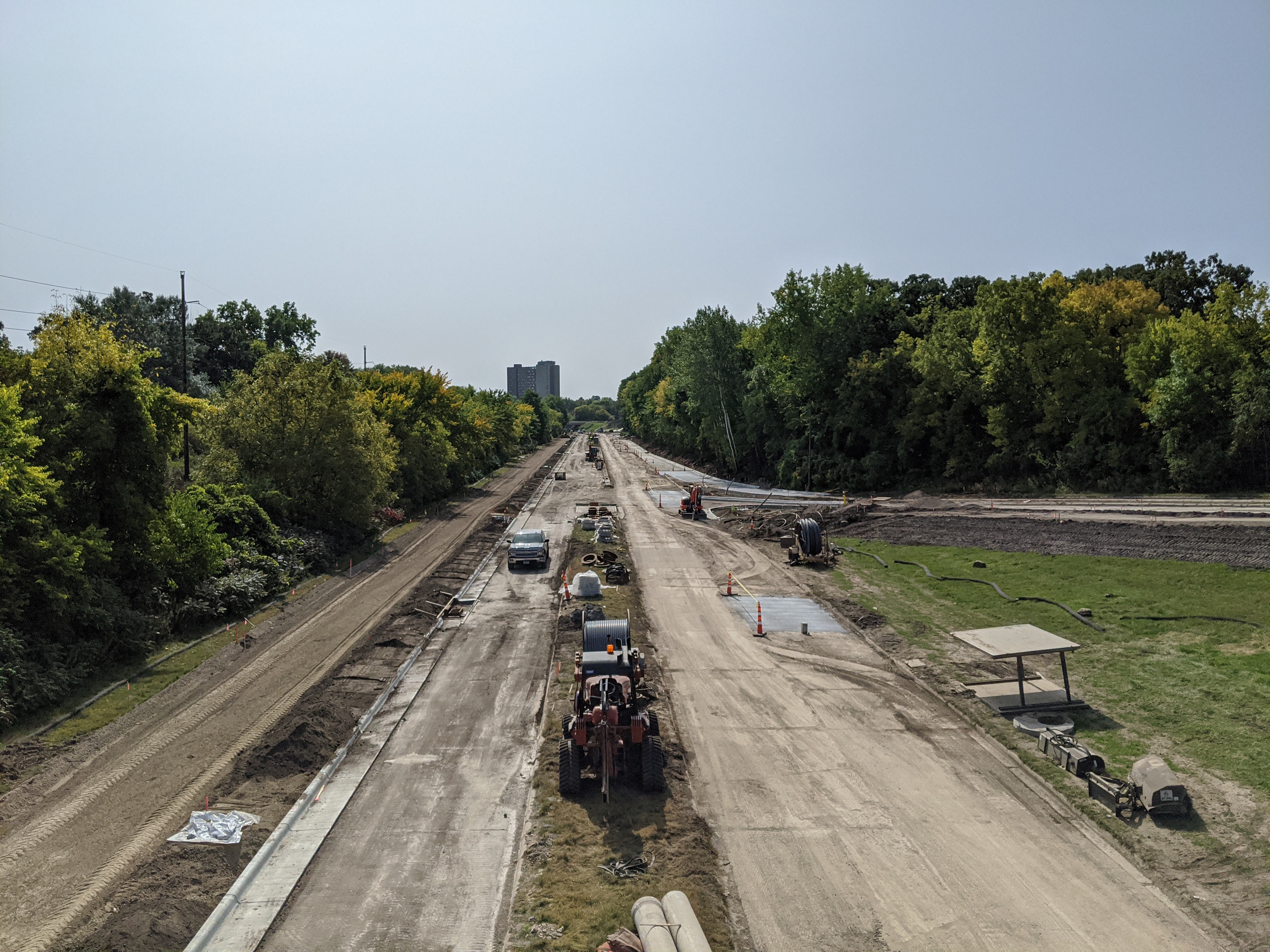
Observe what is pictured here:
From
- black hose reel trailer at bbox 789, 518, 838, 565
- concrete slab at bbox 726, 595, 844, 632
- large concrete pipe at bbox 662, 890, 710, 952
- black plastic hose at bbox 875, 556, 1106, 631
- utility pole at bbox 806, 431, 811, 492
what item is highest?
utility pole at bbox 806, 431, 811, 492

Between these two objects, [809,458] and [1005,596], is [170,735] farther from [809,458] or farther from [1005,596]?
[809,458]

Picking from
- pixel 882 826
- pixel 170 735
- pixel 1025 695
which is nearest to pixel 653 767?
pixel 882 826

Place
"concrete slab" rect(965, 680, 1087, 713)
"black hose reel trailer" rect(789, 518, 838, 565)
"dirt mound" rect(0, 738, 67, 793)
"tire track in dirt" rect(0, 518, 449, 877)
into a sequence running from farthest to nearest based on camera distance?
1. "black hose reel trailer" rect(789, 518, 838, 565)
2. "concrete slab" rect(965, 680, 1087, 713)
3. "dirt mound" rect(0, 738, 67, 793)
4. "tire track in dirt" rect(0, 518, 449, 877)

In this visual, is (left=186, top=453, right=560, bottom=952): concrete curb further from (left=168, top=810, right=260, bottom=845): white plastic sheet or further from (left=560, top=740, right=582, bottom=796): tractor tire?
(left=560, top=740, right=582, bottom=796): tractor tire

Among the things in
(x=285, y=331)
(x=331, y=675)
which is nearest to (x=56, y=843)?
(x=331, y=675)

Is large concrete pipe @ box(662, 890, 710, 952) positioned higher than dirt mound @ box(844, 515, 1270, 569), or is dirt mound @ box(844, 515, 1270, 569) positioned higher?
dirt mound @ box(844, 515, 1270, 569)

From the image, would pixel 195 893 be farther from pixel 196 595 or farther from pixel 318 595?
pixel 318 595

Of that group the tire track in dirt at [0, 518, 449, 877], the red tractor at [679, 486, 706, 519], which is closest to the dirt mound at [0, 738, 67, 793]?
the tire track in dirt at [0, 518, 449, 877]

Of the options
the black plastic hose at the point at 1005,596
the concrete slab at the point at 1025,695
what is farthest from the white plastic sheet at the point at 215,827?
the black plastic hose at the point at 1005,596
